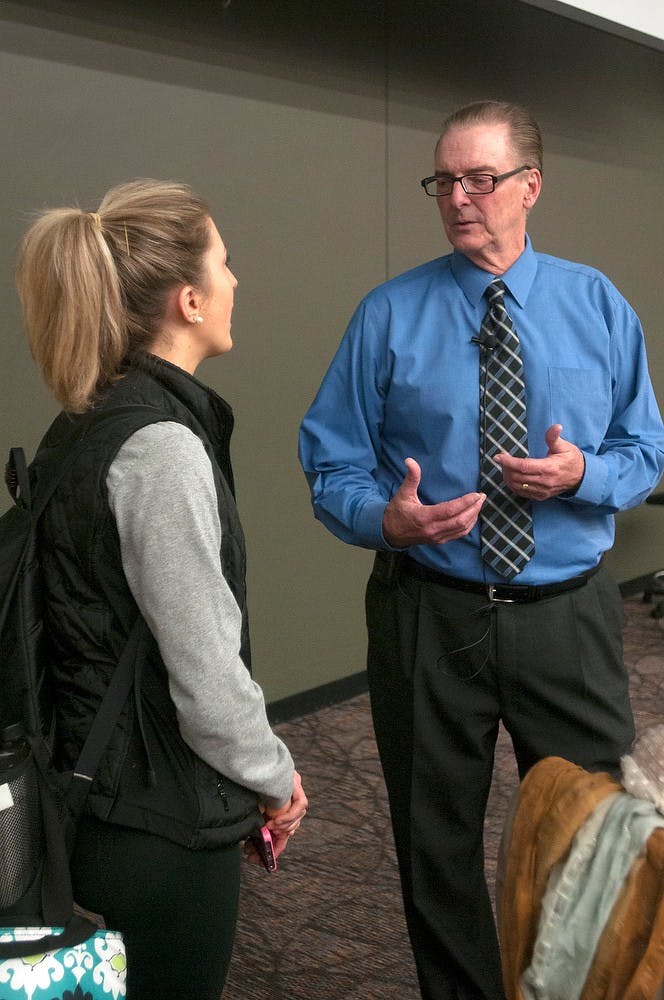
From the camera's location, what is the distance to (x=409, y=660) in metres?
2.18

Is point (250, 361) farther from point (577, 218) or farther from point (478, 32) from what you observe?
point (577, 218)

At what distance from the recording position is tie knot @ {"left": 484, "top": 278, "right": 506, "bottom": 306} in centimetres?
217

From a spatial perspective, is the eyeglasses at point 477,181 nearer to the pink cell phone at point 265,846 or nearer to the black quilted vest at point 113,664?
the black quilted vest at point 113,664

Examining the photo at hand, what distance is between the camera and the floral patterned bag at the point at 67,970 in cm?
125

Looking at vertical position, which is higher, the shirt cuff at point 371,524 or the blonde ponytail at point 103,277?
the blonde ponytail at point 103,277

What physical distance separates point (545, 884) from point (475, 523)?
40.0 inches

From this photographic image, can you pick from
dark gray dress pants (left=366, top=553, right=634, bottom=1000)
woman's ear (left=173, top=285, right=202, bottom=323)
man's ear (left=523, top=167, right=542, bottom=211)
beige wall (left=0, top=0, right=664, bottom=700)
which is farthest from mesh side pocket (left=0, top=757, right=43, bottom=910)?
A: beige wall (left=0, top=0, right=664, bottom=700)

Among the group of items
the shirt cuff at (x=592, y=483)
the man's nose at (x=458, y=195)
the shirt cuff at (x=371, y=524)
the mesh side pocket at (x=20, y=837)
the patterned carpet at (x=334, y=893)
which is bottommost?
the patterned carpet at (x=334, y=893)

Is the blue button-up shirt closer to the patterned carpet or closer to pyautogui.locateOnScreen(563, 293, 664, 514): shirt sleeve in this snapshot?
pyautogui.locateOnScreen(563, 293, 664, 514): shirt sleeve

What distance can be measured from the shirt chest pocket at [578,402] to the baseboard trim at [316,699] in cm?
239

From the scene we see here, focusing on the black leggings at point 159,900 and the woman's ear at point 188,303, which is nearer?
the black leggings at point 159,900

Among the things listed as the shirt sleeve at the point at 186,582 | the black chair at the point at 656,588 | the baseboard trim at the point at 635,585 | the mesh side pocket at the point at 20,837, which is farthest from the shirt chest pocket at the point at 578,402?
the baseboard trim at the point at 635,585

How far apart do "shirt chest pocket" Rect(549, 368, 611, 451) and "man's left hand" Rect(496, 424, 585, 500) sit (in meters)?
0.14

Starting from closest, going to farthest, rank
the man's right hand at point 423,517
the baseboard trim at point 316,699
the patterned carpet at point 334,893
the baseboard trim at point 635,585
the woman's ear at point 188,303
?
1. the woman's ear at point 188,303
2. the man's right hand at point 423,517
3. the patterned carpet at point 334,893
4. the baseboard trim at point 316,699
5. the baseboard trim at point 635,585
